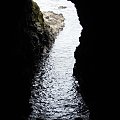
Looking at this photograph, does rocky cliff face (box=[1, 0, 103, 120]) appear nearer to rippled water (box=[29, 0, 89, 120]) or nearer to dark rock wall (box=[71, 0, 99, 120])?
dark rock wall (box=[71, 0, 99, 120])

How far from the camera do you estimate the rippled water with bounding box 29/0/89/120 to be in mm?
18797

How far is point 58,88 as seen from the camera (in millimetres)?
22672

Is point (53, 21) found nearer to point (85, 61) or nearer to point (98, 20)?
point (85, 61)

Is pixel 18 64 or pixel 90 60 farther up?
pixel 90 60

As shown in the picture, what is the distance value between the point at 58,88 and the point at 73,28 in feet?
66.7

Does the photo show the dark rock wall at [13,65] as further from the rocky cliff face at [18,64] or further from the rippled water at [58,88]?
the rippled water at [58,88]

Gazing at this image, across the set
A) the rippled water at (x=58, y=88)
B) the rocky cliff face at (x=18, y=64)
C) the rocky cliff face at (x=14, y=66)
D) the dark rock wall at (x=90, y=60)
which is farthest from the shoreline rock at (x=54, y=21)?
the rocky cliff face at (x=18, y=64)

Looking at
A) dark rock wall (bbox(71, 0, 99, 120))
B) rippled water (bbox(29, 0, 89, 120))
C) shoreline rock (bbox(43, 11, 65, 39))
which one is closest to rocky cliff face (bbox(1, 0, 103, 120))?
dark rock wall (bbox(71, 0, 99, 120))

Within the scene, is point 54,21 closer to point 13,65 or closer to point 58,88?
point 58,88

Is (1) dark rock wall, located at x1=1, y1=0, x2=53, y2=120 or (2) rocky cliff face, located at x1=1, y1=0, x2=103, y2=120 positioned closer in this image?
(1) dark rock wall, located at x1=1, y1=0, x2=53, y2=120

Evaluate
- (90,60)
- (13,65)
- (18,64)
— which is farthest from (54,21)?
(13,65)

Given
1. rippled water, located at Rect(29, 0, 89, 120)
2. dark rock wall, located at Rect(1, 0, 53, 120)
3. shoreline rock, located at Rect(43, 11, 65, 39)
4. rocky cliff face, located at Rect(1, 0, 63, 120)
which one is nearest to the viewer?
dark rock wall, located at Rect(1, 0, 53, 120)

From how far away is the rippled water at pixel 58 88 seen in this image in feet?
61.7

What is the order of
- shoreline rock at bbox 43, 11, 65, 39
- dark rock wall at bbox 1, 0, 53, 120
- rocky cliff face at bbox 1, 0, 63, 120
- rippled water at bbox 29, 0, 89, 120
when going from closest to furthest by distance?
dark rock wall at bbox 1, 0, 53, 120, rocky cliff face at bbox 1, 0, 63, 120, rippled water at bbox 29, 0, 89, 120, shoreline rock at bbox 43, 11, 65, 39
